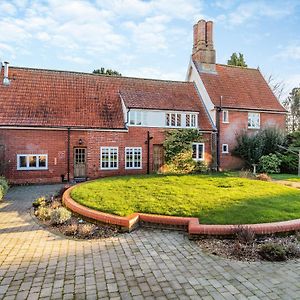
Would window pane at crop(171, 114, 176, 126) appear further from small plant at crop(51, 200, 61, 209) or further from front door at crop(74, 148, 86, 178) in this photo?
small plant at crop(51, 200, 61, 209)

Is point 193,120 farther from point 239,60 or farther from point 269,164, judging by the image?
point 239,60

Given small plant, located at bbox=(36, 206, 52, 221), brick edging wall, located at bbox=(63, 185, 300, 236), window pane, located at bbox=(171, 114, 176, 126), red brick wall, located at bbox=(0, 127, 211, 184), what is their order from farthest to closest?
1. window pane, located at bbox=(171, 114, 176, 126)
2. red brick wall, located at bbox=(0, 127, 211, 184)
3. small plant, located at bbox=(36, 206, 52, 221)
4. brick edging wall, located at bbox=(63, 185, 300, 236)

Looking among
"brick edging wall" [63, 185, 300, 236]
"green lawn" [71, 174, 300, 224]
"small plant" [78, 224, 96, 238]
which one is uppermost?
"green lawn" [71, 174, 300, 224]

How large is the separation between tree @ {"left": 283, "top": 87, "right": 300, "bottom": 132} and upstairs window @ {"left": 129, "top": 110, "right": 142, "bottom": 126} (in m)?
36.0

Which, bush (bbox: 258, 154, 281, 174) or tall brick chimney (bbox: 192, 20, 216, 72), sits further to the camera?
tall brick chimney (bbox: 192, 20, 216, 72)

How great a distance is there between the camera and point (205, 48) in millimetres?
27812

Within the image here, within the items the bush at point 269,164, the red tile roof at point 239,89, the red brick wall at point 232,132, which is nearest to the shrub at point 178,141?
the red brick wall at point 232,132

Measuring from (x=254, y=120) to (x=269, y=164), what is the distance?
528cm

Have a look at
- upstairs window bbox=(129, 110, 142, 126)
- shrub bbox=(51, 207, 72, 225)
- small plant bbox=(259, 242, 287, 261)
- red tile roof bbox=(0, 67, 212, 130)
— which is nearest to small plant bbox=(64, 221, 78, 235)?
shrub bbox=(51, 207, 72, 225)

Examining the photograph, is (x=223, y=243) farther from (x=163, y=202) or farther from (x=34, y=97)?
(x=34, y=97)

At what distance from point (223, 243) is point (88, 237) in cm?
368

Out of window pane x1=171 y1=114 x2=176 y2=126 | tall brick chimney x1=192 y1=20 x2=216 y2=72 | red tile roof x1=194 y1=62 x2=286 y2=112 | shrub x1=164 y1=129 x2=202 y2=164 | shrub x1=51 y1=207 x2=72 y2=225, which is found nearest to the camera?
shrub x1=51 y1=207 x2=72 y2=225

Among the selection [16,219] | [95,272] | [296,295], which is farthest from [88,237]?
[296,295]

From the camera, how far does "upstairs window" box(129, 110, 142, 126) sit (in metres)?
22.0
